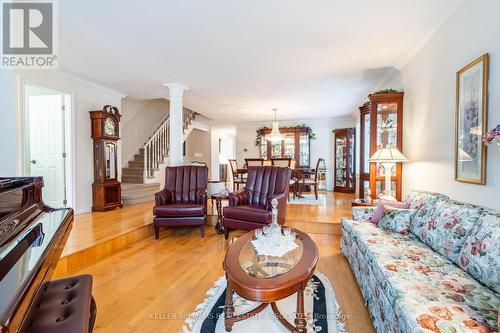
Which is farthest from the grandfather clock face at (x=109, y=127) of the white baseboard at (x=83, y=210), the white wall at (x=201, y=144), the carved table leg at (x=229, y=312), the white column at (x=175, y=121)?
the white wall at (x=201, y=144)

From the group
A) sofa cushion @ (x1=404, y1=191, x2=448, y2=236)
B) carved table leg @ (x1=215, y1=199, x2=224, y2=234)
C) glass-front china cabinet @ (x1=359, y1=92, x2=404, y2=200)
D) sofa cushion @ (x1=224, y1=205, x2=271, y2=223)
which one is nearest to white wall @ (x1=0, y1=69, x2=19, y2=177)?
sofa cushion @ (x1=224, y1=205, x2=271, y2=223)

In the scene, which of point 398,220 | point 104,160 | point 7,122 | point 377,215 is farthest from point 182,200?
point 398,220

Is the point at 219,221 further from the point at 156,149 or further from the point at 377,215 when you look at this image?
the point at 156,149

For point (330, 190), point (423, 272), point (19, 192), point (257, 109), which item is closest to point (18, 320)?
point (19, 192)

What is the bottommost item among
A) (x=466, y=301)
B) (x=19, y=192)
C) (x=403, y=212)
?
(x=466, y=301)

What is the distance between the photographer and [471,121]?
6.61 feet

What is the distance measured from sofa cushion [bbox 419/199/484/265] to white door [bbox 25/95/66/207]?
5.11m

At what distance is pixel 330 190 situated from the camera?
25.1ft

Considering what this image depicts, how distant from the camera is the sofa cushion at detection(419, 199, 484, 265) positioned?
1.67m

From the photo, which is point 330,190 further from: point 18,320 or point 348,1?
point 18,320

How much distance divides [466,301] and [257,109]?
5.67m

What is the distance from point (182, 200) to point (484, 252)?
11.4ft

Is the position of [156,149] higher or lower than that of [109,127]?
lower

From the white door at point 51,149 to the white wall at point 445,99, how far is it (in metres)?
5.41
